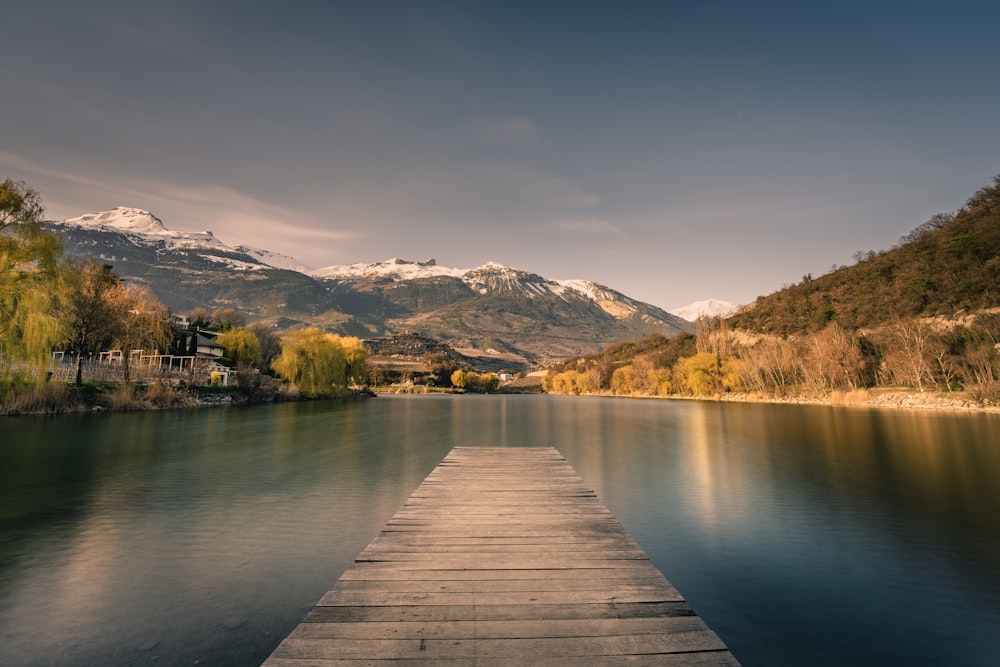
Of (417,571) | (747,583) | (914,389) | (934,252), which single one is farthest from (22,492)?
(934,252)

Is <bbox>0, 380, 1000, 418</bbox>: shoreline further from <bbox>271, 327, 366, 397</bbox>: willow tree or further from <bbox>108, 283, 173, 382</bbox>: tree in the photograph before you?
<bbox>108, 283, 173, 382</bbox>: tree

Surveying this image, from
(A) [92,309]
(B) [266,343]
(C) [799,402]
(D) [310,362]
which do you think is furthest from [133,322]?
(C) [799,402]

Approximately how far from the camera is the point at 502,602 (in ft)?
22.4

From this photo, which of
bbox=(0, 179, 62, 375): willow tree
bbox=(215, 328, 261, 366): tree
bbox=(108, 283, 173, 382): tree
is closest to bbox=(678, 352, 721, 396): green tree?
bbox=(215, 328, 261, 366): tree

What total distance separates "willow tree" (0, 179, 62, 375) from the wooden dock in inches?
1713

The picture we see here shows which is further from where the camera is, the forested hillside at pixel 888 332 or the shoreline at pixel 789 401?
the forested hillside at pixel 888 332

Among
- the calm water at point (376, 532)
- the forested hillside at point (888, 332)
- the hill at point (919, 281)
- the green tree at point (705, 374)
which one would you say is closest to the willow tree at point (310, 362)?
the calm water at point (376, 532)

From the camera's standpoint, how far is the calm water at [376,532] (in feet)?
26.6

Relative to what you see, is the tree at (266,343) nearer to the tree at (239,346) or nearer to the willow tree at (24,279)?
the tree at (239,346)

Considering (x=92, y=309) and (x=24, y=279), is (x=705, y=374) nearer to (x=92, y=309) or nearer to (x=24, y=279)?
(x=92, y=309)

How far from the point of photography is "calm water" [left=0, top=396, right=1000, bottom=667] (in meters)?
8.09

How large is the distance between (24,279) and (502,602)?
49.4 m

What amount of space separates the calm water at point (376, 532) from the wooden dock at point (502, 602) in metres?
1.90

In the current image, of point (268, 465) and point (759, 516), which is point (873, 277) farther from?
point (268, 465)
